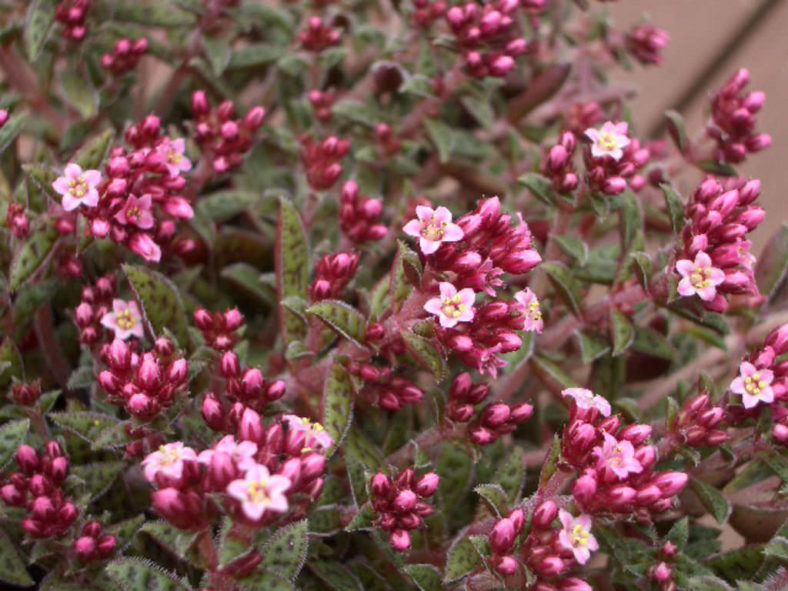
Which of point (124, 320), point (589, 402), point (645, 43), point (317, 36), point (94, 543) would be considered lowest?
point (94, 543)

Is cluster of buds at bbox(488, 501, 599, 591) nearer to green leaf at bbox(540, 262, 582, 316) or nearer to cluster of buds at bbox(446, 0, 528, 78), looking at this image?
green leaf at bbox(540, 262, 582, 316)

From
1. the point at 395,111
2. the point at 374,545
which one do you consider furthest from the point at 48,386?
the point at 395,111

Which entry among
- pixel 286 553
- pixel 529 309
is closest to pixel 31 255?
pixel 286 553

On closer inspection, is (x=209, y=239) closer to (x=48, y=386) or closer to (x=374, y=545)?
(x=48, y=386)

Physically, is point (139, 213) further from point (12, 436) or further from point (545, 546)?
point (545, 546)

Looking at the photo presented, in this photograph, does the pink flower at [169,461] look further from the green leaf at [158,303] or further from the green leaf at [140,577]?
the green leaf at [158,303]

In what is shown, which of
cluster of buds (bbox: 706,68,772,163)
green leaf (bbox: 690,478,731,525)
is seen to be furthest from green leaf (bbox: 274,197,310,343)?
cluster of buds (bbox: 706,68,772,163)

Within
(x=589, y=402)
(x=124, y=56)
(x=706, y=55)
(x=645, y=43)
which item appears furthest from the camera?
(x=706, y=55)
